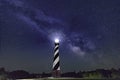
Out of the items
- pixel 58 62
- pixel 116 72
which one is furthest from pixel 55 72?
pixel 116 72

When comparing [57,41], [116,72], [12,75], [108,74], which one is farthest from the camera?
[116,72]

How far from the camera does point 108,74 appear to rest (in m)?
40.3

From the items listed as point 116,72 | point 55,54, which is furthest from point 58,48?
point 116,72

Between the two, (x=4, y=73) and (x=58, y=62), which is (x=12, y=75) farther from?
(x=58, y=62)

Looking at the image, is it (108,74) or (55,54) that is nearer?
(55,54)

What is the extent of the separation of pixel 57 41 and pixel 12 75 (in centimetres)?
1033

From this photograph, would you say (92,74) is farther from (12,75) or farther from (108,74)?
(12,75)

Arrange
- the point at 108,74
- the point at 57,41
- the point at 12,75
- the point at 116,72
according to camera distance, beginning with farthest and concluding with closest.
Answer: the point at 116,72 < the point at 108,74 < the point at 12,75 < the point at 57,41

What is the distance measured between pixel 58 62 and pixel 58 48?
1.21 metres

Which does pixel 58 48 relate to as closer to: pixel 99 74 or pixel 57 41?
pixel 57 41

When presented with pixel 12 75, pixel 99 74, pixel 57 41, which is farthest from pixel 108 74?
pixel 57 41

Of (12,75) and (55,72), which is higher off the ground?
(12,75)

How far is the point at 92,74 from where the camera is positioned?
138ft

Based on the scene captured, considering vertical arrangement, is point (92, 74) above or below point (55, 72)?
above
